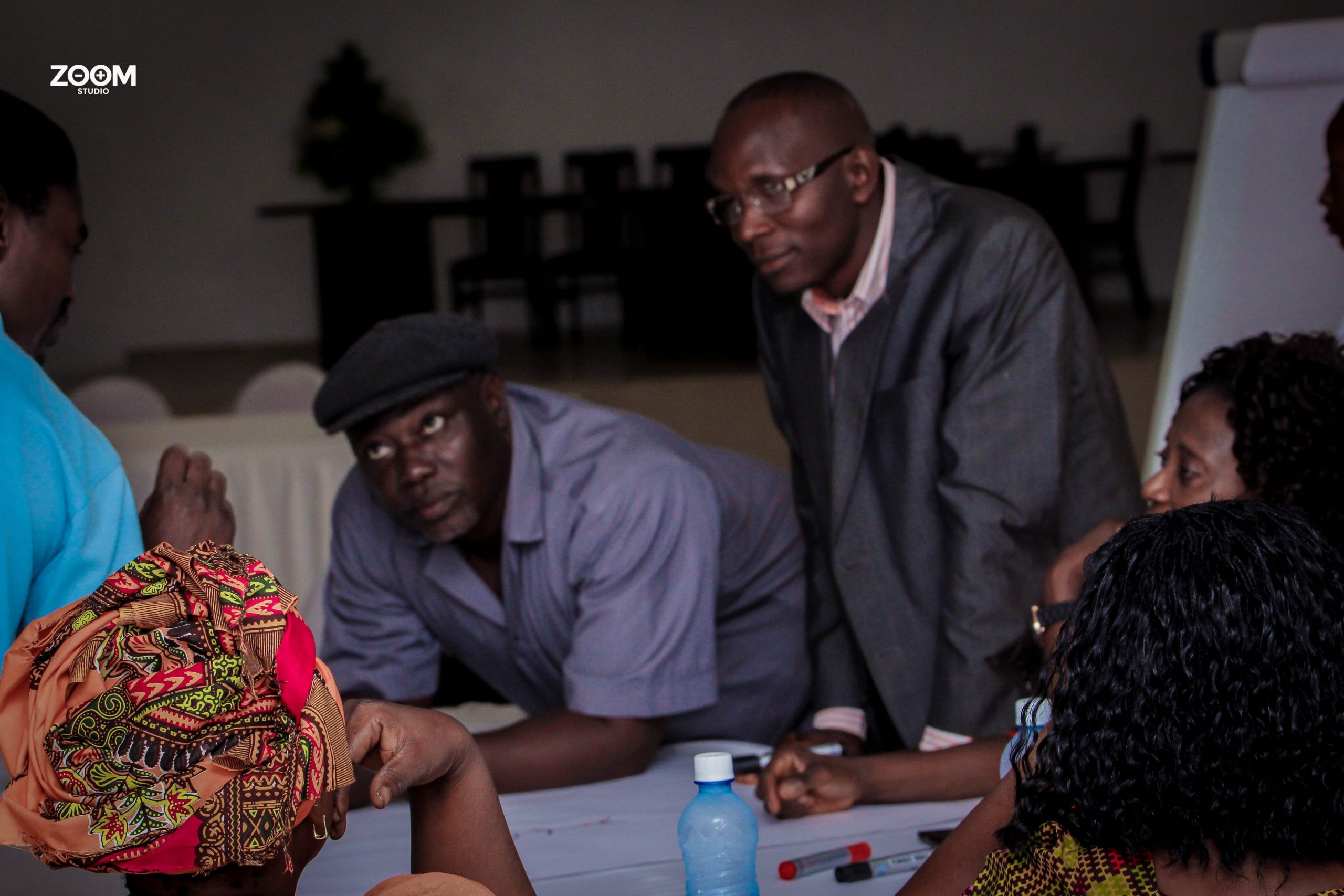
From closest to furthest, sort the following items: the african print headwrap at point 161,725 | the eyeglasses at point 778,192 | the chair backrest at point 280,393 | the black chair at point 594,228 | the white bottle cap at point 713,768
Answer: the african print headwrap at point 161,725 → the white bottle cap at point 713,768 → the eyeglasses at point 778,192 → the chair backrest at point 280,393 → the black chair at point 594,228

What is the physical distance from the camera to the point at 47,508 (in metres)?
1.41

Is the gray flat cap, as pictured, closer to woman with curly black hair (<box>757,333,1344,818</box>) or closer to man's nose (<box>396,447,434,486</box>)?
man's nose (<box>396,447,434,486</box>)

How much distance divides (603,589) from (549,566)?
0.35 feet

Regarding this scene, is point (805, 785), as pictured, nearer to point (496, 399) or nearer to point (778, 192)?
point (496, 399)

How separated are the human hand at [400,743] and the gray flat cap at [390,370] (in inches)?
33.9

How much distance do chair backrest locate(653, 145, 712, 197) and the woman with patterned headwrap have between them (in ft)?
22.7

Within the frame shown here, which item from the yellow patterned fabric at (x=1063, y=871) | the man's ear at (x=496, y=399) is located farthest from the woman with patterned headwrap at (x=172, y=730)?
the man's ear at (x=496, y=399)

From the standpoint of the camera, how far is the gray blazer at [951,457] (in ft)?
6.58

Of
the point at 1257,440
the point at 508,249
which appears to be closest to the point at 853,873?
the point at 1257,440

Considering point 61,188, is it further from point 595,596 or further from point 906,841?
point 906,841

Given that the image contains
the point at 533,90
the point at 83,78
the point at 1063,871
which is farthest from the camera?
the point at 533,90

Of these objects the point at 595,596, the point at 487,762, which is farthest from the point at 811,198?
the point at 487,762

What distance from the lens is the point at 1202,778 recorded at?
0.95 m

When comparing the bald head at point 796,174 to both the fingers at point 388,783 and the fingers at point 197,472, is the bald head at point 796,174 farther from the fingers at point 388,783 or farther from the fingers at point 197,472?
the fingers at point 388,783
